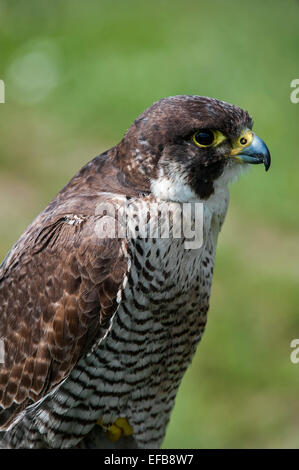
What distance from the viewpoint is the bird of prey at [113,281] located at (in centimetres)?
407

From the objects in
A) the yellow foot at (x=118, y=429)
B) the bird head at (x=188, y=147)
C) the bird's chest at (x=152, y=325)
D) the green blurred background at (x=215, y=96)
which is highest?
the green blurred background at (x=215, y=96)

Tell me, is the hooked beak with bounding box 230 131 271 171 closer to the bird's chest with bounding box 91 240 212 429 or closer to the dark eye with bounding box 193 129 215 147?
the dark eye with bounding box 193 129 215 147

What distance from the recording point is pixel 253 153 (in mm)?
4156

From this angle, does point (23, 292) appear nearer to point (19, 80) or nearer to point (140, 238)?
point (140, 238)

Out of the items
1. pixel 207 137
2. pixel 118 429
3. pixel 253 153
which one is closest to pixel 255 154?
pixel 253 153

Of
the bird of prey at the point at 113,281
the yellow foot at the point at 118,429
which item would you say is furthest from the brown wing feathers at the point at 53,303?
the yellow foot at the point at 118,429

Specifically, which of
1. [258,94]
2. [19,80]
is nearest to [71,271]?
[258,94]

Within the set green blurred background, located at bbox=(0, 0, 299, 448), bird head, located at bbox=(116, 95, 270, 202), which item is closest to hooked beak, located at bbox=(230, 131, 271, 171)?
bird head, located at bbox=(116, 95, 270, 202)

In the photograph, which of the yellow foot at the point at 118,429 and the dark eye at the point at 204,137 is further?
the yellow foot at the point at 118,429

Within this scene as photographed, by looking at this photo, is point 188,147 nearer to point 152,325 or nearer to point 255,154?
point 255,154

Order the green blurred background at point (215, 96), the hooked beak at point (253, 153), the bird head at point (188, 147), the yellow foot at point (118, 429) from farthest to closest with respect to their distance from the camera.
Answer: the green blurred background at point (215, 96), the yellow foot at point (118, 429), the hooked beak at point (253, 153), the bird head at point (188, 147)

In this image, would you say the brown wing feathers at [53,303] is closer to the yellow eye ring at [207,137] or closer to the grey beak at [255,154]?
the yellow eye ring at [207,137]

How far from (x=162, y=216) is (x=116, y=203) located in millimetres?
221

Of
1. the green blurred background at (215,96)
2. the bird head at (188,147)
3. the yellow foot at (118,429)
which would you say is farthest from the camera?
the green blurred background at (215,96)
